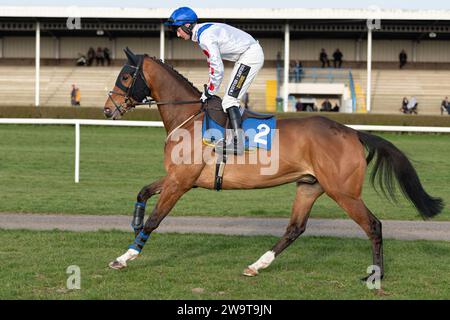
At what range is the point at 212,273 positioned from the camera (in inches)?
240

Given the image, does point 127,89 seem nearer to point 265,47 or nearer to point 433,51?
point 265,47

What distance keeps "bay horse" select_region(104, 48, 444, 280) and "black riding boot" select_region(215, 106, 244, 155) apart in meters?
0.08

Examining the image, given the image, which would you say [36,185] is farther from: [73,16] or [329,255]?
[73,16]

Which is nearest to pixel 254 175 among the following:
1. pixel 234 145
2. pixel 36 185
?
pixel 234 145

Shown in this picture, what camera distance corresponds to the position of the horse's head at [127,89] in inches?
257

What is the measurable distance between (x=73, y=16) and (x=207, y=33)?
98.4ft

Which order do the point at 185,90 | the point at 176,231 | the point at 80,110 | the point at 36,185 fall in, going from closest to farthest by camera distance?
the point at 185,90 → the point at 176,231 → the point at 36,185 → the point at 80,110

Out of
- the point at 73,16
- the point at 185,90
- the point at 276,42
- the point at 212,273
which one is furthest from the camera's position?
the point at 276,42

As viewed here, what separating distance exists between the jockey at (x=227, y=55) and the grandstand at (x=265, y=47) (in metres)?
27.7

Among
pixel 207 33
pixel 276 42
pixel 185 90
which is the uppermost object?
pixel 276 42

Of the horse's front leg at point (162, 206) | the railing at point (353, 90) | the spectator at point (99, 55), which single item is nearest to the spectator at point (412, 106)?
the railing at point (353, 90)

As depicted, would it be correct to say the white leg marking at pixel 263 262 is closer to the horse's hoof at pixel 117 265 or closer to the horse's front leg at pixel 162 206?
the horse's front leg at pixel 162 206

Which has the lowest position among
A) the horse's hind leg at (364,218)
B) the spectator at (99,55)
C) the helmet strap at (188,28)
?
the horse's hind leg at (364,218)

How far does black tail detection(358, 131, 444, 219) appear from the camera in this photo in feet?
21.2
